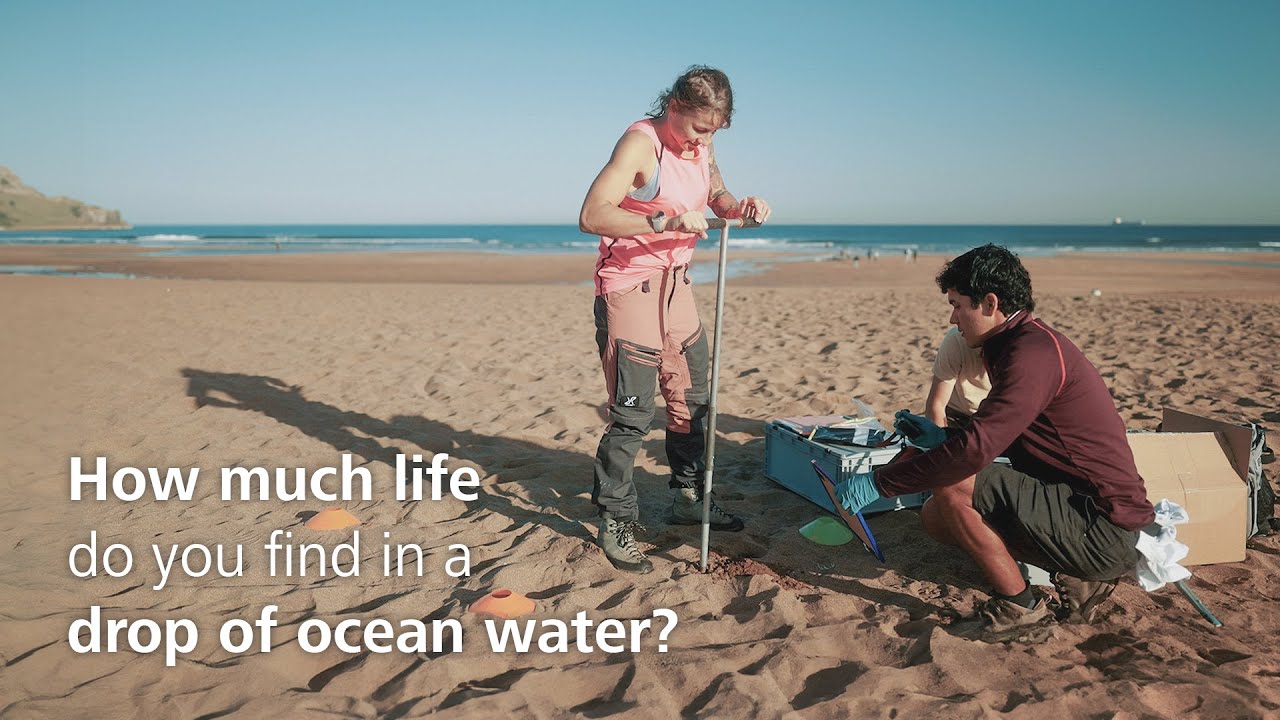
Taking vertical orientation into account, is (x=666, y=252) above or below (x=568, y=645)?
above

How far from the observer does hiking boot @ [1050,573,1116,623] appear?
9.33 ft

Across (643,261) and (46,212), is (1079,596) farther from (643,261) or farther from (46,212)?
(46,212)

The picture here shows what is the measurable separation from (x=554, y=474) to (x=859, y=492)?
2256mm

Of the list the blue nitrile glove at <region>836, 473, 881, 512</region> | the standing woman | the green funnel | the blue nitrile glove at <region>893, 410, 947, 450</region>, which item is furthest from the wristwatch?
the green funnel

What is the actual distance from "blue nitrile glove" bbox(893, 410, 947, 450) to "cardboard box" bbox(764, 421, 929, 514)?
0.58 m

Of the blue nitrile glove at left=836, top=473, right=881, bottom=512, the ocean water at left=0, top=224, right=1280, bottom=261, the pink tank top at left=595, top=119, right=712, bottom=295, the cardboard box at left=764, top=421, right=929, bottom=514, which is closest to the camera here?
the blue nitrile glove at left=836, top=473, right=881, bottom=512

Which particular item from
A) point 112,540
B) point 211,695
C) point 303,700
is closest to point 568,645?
point 303,700

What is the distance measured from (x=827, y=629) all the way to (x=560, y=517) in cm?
160

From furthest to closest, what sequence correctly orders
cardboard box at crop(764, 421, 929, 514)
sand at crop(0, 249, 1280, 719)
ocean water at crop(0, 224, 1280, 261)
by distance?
ocean water at crop(0, 224, 1280, 261), cardboard box at crop(764, 421, 929, 514), sand at crop(0, 249, 1280, 719)

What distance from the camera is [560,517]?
4023mm

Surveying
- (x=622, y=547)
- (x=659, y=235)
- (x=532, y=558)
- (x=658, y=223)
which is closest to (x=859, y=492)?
(x=622, y=547)

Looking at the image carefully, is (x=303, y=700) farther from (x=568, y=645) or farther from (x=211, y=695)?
(x=568, y=645)

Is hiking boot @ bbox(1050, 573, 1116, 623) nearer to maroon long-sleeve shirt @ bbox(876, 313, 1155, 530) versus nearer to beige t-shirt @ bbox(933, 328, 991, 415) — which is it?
maroon long-sleeve shirt @ bbox(876, 313, 1155, 530)

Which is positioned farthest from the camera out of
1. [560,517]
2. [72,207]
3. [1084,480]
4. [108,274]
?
[72,207]
